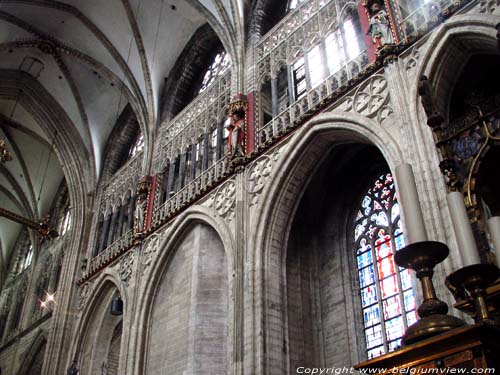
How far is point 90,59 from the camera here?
59.6 feet

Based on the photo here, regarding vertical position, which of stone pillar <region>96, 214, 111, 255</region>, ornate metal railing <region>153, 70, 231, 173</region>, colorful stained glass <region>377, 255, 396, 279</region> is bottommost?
colorful stained glass <region>377, 255, 396, 279</region>

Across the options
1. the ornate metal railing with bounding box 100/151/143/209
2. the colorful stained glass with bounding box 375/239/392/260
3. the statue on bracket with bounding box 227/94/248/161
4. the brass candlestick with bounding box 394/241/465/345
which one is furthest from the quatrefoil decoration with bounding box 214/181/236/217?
the brass candlestick with bounding box 394/241/465/345

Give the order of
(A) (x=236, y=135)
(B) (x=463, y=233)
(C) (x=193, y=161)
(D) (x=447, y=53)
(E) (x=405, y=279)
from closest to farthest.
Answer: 1. (B) (x=463, y=233)
2. (D) (x=447, y=53)
3. (E) (x=405, y=279)
4. (A) (x=236, y=135)
5. (C) (x=193, y=161)

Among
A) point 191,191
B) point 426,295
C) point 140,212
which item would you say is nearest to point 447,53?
point 426,295

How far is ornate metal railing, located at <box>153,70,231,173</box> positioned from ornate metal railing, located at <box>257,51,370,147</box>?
109 inches

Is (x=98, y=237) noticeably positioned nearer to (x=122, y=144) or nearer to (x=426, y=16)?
(x=122, y=144)

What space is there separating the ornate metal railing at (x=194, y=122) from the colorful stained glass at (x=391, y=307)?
6.64 metres

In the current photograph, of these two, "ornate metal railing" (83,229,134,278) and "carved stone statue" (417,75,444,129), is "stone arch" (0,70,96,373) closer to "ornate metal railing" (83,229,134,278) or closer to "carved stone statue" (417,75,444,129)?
"ornate metal railing" (83,229,134,278)

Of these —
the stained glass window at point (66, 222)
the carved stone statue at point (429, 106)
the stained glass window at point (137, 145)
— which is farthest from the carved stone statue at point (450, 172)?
the stained glass window at point (66, 222)

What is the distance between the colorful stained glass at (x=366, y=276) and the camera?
33.8 ft

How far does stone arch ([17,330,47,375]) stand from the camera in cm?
1900

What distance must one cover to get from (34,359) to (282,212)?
1341cm

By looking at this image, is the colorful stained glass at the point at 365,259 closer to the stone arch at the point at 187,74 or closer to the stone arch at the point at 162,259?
the stone arch at the point at 162,259

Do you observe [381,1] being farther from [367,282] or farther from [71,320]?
[71,320]
